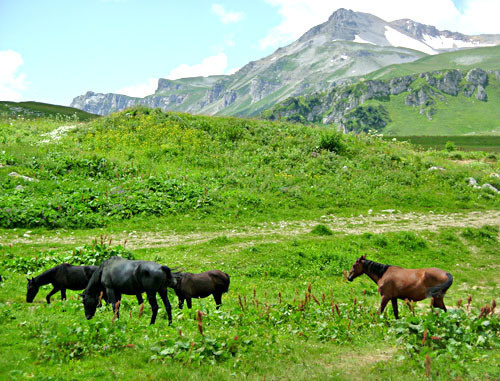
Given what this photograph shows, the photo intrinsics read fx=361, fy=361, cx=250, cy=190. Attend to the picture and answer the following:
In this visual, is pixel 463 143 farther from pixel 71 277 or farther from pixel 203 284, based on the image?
pixel 71 277

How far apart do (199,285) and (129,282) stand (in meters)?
2.58

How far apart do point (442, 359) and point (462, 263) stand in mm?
12538

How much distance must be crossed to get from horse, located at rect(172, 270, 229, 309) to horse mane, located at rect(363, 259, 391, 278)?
14.7 feet

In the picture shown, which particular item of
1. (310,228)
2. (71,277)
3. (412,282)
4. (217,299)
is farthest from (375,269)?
(310,228)

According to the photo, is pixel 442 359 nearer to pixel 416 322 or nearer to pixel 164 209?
pixel 416 322

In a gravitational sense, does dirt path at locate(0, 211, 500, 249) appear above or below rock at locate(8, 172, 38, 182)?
below

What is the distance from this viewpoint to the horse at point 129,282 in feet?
29.1

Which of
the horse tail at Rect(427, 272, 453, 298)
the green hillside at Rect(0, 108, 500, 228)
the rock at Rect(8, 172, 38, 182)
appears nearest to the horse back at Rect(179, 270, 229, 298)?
the horse tail at Rect(427, 272, 453, 298)

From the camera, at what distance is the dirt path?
19234 mm

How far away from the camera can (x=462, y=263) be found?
17.8 m

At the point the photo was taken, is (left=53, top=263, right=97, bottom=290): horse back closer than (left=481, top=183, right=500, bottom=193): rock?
Yes

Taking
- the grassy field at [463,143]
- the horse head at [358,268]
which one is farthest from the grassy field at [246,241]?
the grassy field at [463,143]

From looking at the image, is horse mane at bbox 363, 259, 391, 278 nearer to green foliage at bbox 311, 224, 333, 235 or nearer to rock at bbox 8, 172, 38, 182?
green foliage at bbox 311, 224, 333, 235

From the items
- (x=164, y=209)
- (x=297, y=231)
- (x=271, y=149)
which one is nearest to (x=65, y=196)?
(x=164, y=209)
